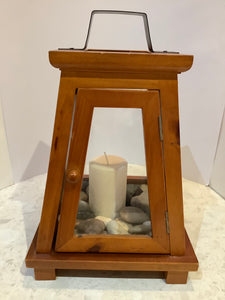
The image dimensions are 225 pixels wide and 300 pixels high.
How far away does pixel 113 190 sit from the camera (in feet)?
1.68

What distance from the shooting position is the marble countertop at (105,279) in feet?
1.61

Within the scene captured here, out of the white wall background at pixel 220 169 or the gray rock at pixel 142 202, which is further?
the white wall background at pixel 220 169

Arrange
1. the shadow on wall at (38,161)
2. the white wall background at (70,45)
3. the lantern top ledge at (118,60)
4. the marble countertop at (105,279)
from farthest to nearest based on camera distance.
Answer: the shadow on wall at (38,161) < the white wall background at (70,45) < the marble countertop at (105,279) < the lantern top ledge at (118,60)

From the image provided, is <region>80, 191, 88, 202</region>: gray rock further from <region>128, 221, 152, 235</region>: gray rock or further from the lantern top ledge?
the lantern top ledge

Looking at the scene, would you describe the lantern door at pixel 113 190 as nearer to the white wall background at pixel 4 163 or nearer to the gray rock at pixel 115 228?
the gray rock at pixel 115 228

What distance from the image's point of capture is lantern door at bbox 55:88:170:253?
0.43 m

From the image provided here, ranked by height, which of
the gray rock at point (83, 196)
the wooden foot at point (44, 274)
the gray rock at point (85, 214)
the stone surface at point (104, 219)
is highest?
the gray rock at point (83, 196)

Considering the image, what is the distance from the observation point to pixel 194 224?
2.33 feet

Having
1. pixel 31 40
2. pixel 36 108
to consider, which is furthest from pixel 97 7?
pixel 36 108

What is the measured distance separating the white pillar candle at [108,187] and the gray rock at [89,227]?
0.02 meters

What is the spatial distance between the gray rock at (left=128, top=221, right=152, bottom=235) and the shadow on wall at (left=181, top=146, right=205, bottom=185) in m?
0.52

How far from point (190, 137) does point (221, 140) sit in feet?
0.34

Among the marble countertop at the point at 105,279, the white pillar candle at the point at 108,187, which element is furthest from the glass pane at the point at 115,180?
the marble countertop at the point at 105,279

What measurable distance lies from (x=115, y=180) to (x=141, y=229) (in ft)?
0.34
